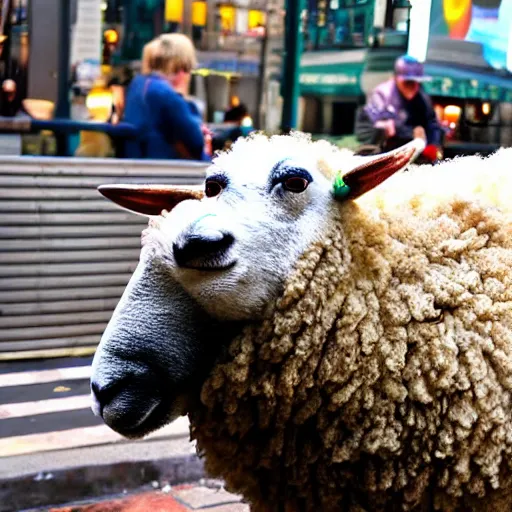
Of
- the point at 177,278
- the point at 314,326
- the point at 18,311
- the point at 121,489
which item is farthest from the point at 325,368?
the point at 18,311

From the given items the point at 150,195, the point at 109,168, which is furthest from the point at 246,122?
the point at 150,195

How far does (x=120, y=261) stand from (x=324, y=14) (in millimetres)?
2576

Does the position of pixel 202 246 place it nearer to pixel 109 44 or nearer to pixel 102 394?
pixel 102 394

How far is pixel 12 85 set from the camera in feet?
19.6

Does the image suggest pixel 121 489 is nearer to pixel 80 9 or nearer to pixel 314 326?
pixel 314 326

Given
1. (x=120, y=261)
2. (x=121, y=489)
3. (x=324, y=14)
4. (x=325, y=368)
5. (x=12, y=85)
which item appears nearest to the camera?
(x=325, y=368)

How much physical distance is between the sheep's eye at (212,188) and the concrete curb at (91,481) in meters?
2.52

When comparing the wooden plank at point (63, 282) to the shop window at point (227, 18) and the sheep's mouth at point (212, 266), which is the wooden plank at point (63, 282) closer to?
the shop window at point (227, 18)

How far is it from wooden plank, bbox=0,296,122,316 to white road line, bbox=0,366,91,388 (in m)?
0.48

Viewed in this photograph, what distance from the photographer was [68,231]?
619 centimetres

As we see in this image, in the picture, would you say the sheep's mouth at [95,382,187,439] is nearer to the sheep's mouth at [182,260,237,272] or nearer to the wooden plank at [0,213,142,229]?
the sheep's mouth at [182,260,237,272]

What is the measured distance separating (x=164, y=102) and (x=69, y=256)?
4.29 feet

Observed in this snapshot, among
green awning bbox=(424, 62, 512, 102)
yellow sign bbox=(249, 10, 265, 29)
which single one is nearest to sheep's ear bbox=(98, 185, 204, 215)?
yellow sign bbox=(249, 10, 265, 29)

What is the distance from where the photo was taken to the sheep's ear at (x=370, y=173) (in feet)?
6.61
